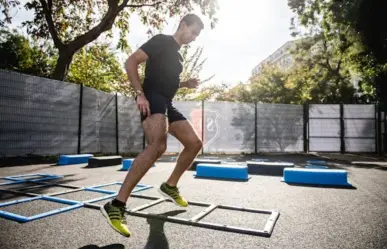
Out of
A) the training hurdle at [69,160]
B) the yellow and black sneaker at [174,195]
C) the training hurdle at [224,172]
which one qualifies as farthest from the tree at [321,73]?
the yellow and black sneaker at [174,195]

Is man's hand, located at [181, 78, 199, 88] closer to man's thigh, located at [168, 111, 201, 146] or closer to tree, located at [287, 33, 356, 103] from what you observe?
man's thigh, located at [168, 111, 201, 146]

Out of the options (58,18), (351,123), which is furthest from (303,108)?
(58,18)

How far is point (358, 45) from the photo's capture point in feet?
45.1

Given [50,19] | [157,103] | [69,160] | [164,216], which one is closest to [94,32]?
[50,19]

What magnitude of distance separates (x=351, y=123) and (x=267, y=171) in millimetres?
8933

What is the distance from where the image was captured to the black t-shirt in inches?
99.8

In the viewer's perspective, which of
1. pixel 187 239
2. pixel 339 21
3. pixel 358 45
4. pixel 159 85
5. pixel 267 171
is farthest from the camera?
pixel 339 21

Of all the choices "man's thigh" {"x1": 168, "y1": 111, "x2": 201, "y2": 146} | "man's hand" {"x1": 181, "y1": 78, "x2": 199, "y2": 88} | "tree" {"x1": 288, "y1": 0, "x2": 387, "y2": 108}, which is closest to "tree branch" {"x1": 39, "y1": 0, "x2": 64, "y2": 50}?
"man's hand" {"x1": 181, "y1": 78, "x2": 199, "y2": 88}

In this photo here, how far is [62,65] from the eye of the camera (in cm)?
1141

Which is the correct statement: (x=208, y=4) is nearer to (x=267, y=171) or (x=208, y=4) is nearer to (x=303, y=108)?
(x=303, y=108)

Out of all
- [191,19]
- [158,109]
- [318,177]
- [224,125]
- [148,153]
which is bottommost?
[318,177]

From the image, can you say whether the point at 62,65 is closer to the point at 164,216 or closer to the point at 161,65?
the point at 161,65

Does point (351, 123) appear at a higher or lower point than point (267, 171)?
higher

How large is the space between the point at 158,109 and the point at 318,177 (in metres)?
3.59
